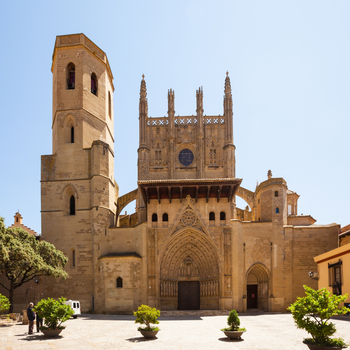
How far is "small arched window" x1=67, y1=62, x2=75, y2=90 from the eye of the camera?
109 ft

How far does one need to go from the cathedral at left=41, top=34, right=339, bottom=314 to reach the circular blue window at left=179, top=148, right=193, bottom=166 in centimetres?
825

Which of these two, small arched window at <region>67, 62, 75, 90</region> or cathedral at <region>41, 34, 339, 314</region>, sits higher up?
small arched window at <region>67, 62, 75, 90</region>

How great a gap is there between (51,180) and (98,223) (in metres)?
5.39

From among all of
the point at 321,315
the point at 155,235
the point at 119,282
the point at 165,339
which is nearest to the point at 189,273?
the point at 155,235

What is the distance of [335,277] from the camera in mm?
23938

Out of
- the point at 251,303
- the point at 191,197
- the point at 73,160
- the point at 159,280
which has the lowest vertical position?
the point at 251,303

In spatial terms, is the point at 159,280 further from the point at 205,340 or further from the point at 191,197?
the point at 205,340

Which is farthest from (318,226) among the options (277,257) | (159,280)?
(159,280)

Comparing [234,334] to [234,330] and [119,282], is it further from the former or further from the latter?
[119,282]

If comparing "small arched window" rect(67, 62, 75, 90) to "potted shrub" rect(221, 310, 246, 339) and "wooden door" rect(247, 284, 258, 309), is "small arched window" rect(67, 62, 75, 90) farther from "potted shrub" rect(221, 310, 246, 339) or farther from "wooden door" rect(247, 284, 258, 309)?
"potted shrub" rect(221, 310, 246, 339)

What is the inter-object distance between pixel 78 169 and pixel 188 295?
1301cm

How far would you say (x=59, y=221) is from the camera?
3070 centimetres

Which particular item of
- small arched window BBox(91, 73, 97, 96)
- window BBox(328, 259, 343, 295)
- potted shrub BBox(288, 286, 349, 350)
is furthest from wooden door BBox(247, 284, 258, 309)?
small arched window BBox(91, 73, 97, 96)

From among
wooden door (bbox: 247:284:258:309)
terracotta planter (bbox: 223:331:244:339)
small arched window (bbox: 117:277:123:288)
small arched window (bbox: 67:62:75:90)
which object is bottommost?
wooden door (bbox: 247:284:258:309)
